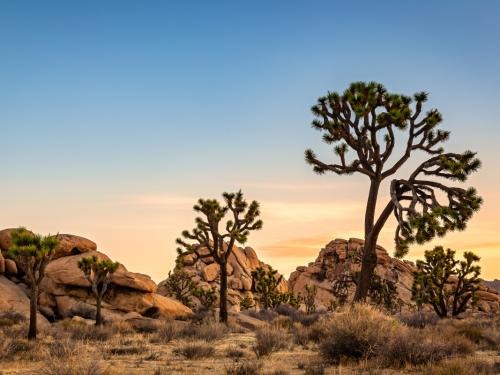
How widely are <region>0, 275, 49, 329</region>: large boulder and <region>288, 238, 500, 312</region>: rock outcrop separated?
4650cm

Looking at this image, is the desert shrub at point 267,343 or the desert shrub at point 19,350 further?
the desert shrub at point 267,343

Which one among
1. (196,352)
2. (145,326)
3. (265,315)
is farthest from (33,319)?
(265,315)

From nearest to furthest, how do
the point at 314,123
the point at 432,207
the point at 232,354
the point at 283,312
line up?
the point at 232,354, the point at 432,207, the point at 314,123, the point at 283,312

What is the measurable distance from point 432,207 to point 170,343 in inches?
394

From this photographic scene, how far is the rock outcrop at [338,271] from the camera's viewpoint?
7269cm

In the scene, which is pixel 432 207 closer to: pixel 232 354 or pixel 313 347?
pixel 313 347

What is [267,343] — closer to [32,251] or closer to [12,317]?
[32,251]

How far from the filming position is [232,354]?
41.6 feet

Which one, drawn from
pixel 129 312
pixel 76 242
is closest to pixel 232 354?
pixel 129 312

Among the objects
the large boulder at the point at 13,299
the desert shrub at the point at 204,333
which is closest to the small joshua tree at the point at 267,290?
the large boulder at the point at 13,299

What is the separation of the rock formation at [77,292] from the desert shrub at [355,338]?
21.9 m

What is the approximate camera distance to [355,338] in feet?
34.4

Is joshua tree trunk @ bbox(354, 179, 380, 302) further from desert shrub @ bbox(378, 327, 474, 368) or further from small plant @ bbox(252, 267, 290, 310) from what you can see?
small plant @ bbox(252, 267, 290, 310)

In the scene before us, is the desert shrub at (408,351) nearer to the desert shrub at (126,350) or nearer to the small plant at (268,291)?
the desert shrub at (126,350)
